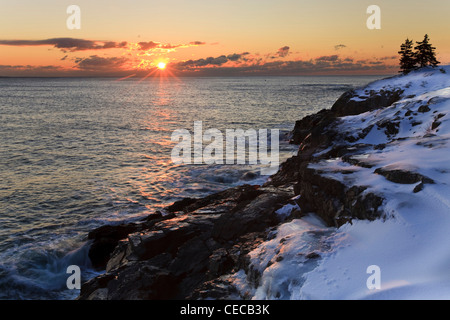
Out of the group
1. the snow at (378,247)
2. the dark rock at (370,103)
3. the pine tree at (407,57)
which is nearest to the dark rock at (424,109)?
the snow at (378,247)

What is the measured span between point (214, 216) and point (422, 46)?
60000 millimetres

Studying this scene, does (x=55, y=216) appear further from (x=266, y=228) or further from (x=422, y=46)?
(x=422, y=46)

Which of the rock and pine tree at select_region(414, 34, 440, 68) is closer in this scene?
the rock

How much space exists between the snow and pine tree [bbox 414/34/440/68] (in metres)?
53.6

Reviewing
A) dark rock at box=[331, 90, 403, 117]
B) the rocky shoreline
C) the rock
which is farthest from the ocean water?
the rock

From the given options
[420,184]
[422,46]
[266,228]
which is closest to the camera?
[420,184]

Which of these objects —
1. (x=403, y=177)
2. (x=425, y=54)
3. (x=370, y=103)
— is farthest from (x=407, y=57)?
(x=403, y=177)

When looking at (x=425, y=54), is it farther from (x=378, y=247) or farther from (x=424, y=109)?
(x=378, y=247)

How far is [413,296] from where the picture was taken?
7188 mm

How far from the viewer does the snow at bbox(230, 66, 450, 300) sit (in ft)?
25.8

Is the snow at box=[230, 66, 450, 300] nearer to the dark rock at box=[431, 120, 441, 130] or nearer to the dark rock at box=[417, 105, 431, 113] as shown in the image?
the dark rock at box=[431, 120, 441, 130]

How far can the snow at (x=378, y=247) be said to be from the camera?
787 cm

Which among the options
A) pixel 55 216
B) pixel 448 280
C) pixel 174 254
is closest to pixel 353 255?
pixel 448 280

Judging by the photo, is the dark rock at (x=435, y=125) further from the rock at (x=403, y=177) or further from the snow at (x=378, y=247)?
the rock at (x=403, y=177)
